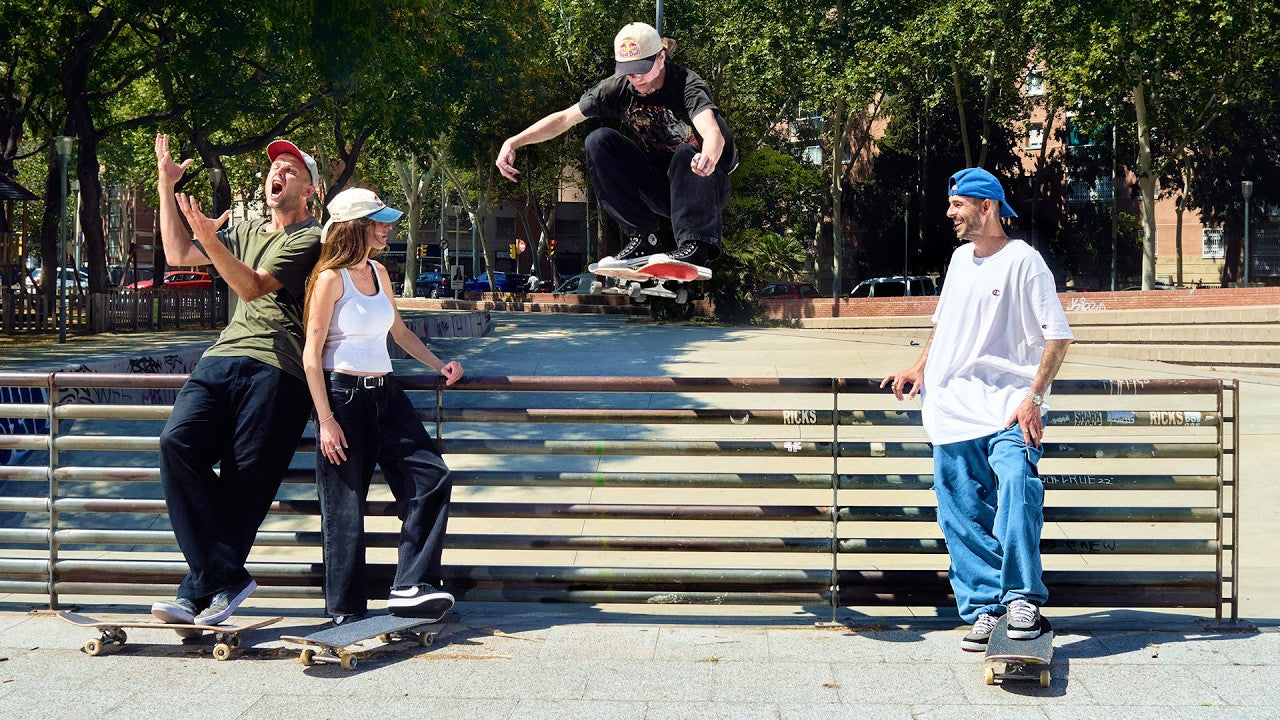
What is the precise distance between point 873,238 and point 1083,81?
17.3 meters

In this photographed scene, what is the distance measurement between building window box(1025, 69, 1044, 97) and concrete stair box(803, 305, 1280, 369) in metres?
15.7

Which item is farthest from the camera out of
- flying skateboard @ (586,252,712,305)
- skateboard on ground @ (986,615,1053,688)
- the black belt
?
the black belt

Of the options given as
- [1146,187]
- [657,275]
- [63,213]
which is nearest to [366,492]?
[657,275]

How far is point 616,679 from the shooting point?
4.94m

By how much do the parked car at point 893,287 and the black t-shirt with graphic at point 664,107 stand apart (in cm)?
3819

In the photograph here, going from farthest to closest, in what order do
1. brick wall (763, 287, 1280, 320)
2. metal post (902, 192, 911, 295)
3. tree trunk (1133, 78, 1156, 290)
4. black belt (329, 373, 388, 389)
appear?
metal post (902, 192, 911, 295) → tree trunk (1133, 78, 1156, 290) → brick wall (763, 287, 1280, 320) → black belt (329, 373, 388, 389)

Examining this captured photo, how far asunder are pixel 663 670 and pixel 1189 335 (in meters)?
21.3

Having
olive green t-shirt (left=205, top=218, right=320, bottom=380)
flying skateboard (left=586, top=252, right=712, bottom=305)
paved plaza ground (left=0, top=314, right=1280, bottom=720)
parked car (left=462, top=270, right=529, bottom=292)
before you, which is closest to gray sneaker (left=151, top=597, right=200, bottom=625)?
paved plaza ground (left=0, top=314, right=1280, bottom=720)

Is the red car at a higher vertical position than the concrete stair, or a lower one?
higher

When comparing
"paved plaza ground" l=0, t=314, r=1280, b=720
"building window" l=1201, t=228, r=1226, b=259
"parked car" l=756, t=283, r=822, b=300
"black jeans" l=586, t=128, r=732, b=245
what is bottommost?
"paved plaza ground" l=0, t=314, r=1280, b=720

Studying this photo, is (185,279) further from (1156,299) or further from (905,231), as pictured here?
(1156,299)

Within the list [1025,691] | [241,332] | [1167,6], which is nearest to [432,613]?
[241,332]

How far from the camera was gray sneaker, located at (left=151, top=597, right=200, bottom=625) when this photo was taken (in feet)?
17.4

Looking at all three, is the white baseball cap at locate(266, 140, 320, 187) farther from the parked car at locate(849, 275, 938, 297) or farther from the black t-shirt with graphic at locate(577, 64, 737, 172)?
the parked car at locate(849, 275, 938, 297)
